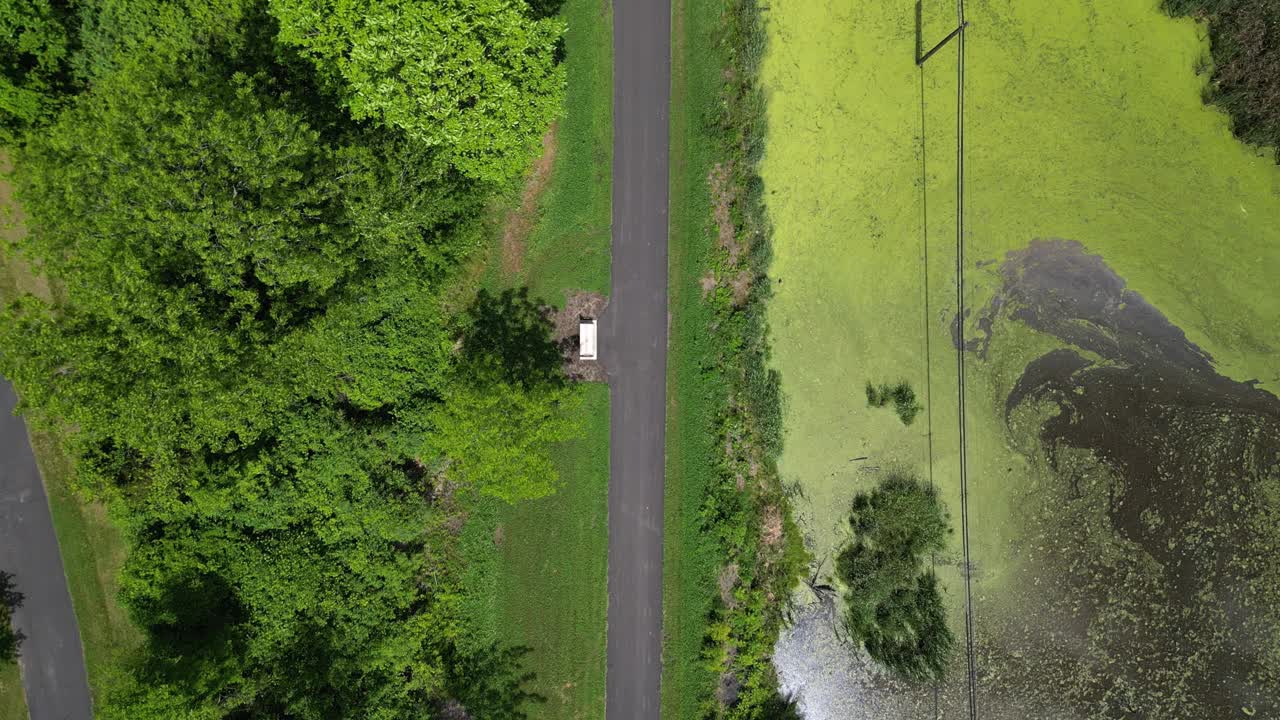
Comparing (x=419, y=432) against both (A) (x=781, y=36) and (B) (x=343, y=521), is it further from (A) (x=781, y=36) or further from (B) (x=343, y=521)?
(A) (x=781, y=36)

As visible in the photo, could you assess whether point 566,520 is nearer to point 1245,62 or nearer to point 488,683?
point 488,683

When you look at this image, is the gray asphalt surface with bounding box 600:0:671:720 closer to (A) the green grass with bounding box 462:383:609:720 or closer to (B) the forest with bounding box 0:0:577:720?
(A) the green grass with bounding box 462:383:609:720

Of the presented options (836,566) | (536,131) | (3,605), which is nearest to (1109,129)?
(836,566)

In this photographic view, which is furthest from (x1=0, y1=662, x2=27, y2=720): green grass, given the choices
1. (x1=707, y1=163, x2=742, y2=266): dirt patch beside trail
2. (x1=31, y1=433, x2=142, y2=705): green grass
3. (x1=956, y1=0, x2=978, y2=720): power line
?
(x1=956, y1=0, x2=978, y2=720): power line

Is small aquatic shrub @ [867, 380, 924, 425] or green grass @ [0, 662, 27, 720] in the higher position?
small aquatic shrub @ [867, 380, 924, 425]

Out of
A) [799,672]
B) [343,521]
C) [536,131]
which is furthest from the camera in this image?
[799,672]

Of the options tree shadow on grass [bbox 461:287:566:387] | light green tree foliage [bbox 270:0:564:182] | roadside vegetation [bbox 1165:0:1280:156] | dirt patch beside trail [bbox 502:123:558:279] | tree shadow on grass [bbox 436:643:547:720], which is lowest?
tree shadow on grass [bbox 436:643:547:720]

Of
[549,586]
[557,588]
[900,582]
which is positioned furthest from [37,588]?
[900,582]
